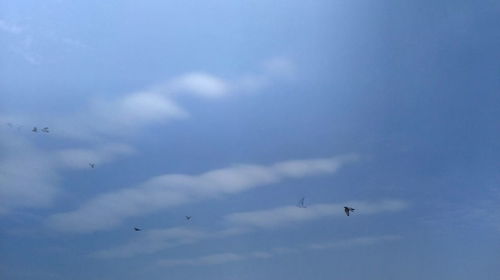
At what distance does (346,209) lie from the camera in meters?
72.4

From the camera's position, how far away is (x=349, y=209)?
73.4 m

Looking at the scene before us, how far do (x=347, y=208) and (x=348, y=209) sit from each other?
1005 mm

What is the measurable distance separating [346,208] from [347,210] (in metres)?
1.38

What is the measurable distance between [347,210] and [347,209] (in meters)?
0.47

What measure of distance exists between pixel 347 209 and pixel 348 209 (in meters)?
0.43

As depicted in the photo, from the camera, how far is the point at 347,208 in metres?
72.2

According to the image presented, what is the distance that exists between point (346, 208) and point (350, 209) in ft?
8.54

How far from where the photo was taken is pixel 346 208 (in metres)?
72.1

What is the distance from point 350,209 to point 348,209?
128 centimetres

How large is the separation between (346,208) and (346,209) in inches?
20.6

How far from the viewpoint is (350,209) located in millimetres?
73938

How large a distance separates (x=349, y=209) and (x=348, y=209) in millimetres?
607

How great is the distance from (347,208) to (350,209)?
2259 millimetres

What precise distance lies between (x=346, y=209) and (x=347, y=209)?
482 millimetres
